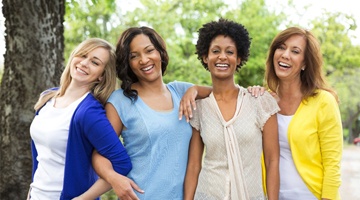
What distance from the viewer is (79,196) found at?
122 inches

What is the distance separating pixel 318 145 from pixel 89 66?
1617 millimetres

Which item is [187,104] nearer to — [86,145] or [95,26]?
[86,145]

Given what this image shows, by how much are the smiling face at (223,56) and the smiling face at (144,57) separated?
0.37 meters

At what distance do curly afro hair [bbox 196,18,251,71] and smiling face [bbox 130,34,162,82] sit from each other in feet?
1.17

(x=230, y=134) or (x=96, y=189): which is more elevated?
(x=230, y=134)

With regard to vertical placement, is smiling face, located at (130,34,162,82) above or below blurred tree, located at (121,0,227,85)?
below

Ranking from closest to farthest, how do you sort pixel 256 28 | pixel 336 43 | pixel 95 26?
pixel 95 26, pixel 256 28, pixel 336 43

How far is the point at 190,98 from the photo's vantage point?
3.33m

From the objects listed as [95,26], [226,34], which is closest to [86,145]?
[226,34]

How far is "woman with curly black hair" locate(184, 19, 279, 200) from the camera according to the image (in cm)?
321

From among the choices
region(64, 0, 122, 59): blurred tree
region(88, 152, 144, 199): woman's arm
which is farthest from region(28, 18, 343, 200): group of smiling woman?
region(64, 0, 122, 59): blurred tree

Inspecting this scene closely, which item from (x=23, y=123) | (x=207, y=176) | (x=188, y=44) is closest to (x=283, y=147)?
(x=207, y=176)

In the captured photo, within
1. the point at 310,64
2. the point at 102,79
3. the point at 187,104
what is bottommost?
the point at 187,104

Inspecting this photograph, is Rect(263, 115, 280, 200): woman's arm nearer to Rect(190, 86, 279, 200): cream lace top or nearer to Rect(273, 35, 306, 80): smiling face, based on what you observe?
Rect(190, 86, 279, 200): cream lace top
